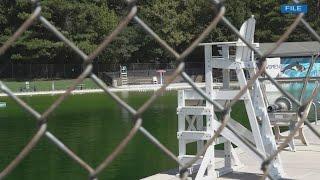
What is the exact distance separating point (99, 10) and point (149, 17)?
4773 millimetres

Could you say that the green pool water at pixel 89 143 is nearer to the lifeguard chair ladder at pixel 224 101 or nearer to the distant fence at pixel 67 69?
the lifeguard chair ladder at pixel 224 101

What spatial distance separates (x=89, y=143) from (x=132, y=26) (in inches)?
1294

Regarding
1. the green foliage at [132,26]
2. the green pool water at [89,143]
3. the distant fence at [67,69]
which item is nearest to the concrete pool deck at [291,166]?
the green pool water at [89,143]

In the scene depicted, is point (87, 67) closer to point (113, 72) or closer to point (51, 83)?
point (51, 83)

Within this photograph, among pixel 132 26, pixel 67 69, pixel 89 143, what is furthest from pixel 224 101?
pixel 67 69

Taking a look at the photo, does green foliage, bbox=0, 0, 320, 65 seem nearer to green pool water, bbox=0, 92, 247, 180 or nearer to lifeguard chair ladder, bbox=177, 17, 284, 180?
green pool water, bbox=0, 92, 247, 180

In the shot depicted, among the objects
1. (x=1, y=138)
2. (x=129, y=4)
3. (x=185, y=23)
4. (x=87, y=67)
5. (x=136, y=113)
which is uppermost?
(x=185, y=23)

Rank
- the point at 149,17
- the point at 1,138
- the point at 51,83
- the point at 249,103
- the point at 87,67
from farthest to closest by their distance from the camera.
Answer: the point at 149,17 → the point at 51,83 → the point at 1,138 → the point at 249,103 → the point at 87,67

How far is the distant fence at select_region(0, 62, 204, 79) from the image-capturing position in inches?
2052

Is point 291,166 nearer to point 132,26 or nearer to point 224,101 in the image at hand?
point 224,101

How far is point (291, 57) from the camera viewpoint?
43625mm

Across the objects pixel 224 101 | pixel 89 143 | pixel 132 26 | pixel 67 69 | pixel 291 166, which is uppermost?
pixel 132 26

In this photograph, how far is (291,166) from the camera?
854 cm

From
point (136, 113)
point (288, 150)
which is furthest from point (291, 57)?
point (136, 113)
